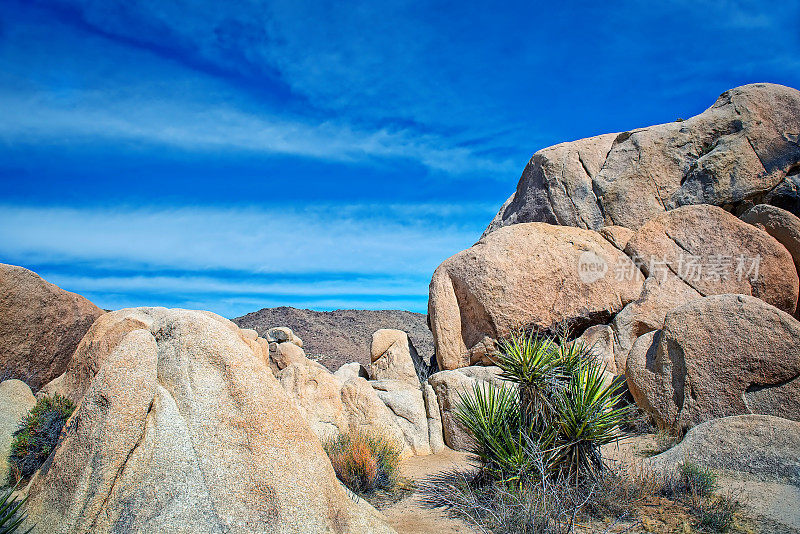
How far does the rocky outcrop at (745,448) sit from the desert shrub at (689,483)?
288mm

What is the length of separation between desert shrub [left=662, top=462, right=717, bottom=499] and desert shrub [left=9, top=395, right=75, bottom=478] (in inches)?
320

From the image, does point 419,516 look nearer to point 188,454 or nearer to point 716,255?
point 188,454

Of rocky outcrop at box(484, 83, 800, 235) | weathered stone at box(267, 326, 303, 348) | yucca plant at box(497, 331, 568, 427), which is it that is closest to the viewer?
yucca plant at box(497, 331, 568, 427)

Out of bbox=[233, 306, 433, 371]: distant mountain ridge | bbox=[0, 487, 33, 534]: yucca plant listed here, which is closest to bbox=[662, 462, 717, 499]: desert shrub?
bbox=[0, 487, 33, 534]: yucca plant

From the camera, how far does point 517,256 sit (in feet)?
40.8

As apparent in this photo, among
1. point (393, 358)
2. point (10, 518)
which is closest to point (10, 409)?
point (10, 518)

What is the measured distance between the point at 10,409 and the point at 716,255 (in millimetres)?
13821

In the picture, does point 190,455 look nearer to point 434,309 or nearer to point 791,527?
point 791,527

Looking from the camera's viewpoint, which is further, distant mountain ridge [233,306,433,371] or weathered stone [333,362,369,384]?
distant mountain ridge [233,306,433,371]

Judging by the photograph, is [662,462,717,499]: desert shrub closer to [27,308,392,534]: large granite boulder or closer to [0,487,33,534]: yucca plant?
[27,308,392,534]: large granite boulder

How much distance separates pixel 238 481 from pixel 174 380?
47.0 inches

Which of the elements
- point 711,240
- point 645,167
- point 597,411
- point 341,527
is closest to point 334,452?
point 341,527

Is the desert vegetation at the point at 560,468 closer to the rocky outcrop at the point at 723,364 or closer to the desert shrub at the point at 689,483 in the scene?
the desert shrub at the point at 689,483

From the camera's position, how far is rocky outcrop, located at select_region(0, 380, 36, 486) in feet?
26.3
